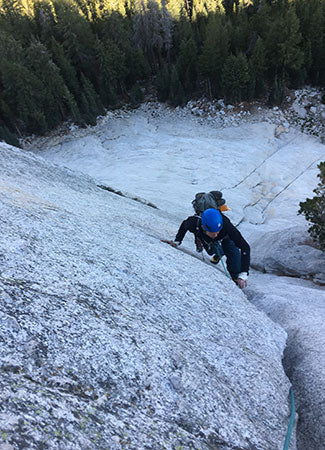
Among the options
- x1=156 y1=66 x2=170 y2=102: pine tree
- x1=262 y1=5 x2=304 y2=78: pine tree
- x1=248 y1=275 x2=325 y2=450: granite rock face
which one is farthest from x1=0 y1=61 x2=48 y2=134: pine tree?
x1=248 y1=275 x2=325 y2=450: granite rock face

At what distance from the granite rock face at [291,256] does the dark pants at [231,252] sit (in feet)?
20.0

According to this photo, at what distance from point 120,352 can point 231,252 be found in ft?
14.2

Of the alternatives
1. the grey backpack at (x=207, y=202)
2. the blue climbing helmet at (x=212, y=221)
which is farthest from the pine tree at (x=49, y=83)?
the blue climbing helmet at (x=212, y=221)

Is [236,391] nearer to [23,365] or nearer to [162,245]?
[23,365]

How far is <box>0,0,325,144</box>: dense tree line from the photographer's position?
119 ft

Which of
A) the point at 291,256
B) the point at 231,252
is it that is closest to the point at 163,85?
the point at 291,256

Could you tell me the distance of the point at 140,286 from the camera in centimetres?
526

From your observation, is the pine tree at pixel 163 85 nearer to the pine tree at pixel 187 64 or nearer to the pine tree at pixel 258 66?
the pine tree at pixel 187 64

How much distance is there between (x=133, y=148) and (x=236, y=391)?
106 ft

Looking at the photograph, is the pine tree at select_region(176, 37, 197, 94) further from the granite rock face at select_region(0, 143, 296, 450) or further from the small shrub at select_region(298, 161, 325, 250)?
the granite rock face at select_region(0, 143, 296, 450)

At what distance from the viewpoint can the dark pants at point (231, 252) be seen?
700 centimetres

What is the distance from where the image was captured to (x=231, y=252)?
23.0 ft

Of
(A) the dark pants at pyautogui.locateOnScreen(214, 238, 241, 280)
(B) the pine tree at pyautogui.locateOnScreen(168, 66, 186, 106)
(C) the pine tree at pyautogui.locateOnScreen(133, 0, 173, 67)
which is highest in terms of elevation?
(C) the pine tree at pyautogui.locateOnScreen(133, 0, 173, 67)

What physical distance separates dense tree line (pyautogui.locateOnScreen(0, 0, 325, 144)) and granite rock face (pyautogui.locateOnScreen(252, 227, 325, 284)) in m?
30.0
